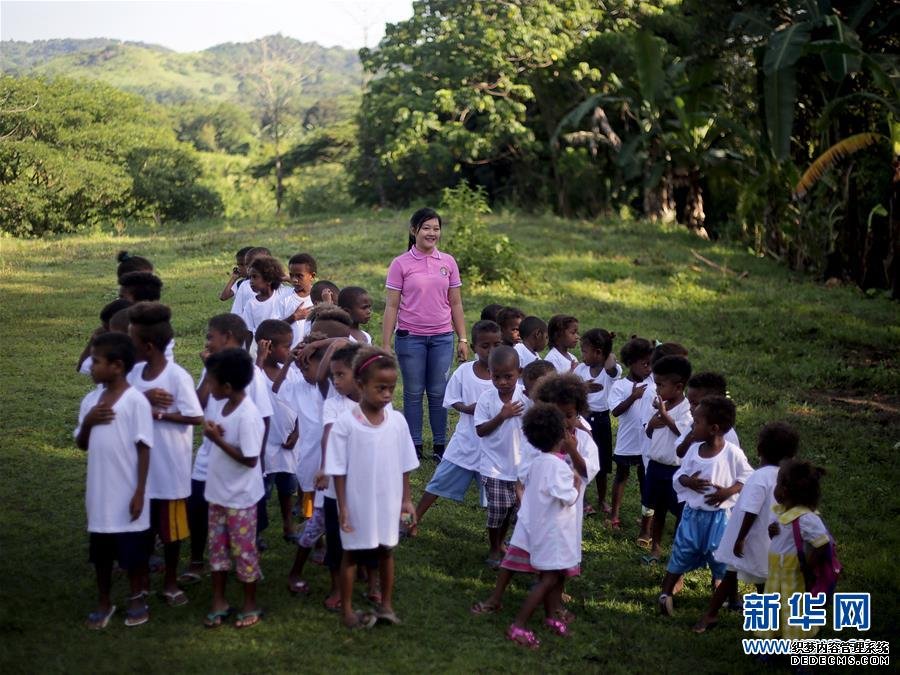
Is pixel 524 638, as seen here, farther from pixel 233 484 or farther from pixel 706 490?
pixel 233 484

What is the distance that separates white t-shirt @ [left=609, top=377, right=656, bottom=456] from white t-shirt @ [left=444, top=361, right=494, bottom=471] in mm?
922

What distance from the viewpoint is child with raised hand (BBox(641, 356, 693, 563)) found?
5570 mm

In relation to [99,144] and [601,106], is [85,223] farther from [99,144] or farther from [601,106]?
[601,106]

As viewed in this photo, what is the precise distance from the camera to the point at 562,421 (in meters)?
4.72

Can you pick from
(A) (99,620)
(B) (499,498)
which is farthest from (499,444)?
(A) (99,620)

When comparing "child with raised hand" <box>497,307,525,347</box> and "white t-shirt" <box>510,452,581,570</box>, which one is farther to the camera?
"child with raised hand" <box>497,307,525,347</box>

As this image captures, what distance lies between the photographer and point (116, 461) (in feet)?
14.5

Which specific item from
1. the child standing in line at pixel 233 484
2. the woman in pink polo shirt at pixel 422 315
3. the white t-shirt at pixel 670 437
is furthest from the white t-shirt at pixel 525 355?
the child standing in line at pixel 233 484

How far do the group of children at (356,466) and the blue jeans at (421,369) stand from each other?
110 centimetres

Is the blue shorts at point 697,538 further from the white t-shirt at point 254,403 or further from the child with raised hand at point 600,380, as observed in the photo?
the white t-shirt at point 254,403

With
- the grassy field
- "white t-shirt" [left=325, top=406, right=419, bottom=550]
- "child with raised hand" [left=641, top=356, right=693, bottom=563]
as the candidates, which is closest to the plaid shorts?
the grassy field

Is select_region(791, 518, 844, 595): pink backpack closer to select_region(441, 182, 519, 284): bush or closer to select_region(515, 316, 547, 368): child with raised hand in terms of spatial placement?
select_region(515, 316, 547, 368): child with raised hand

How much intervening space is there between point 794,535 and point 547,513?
1.13 m

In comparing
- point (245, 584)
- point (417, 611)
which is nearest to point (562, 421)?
point (417, 611)
